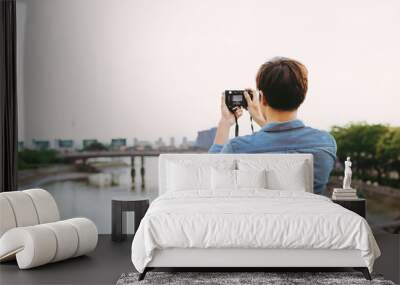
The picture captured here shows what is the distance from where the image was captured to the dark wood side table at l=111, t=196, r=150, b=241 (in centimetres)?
697

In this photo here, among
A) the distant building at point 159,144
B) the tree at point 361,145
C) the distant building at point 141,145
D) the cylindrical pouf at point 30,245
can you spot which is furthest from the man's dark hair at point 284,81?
the cylindrical pouf at point 30,245

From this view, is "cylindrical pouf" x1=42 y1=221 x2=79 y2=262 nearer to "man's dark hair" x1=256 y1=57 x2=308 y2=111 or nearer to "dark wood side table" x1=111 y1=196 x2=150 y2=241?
"dark wood side table" x1=111 y1=196 x2=150 y2=241

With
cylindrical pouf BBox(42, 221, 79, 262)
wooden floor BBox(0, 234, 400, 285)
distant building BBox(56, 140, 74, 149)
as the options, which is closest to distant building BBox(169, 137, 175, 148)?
distant building BBox(56, 140, 74, 149)

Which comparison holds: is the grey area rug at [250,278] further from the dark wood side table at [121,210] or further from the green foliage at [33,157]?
the green foliage at [33,157]

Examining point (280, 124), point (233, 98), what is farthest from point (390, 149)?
point (233, 98)

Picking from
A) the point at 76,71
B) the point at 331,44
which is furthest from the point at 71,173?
→ the point at 331,44

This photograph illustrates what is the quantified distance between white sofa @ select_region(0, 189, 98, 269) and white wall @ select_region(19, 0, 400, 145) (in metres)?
1.75

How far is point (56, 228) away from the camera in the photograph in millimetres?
5668

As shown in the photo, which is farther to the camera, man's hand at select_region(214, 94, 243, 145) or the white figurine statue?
man's hand at select_region(214, 94, 243, 145)

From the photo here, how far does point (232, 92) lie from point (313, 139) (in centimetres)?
106

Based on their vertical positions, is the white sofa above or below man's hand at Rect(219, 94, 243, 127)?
below

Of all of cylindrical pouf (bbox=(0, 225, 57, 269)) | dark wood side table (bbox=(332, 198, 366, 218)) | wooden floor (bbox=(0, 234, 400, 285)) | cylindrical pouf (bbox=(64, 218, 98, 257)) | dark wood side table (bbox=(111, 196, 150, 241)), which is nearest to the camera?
wooden floor (bbox=(0, 234, 400, 285))

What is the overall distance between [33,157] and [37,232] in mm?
2446

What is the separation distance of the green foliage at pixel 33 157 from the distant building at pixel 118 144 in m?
0.70
